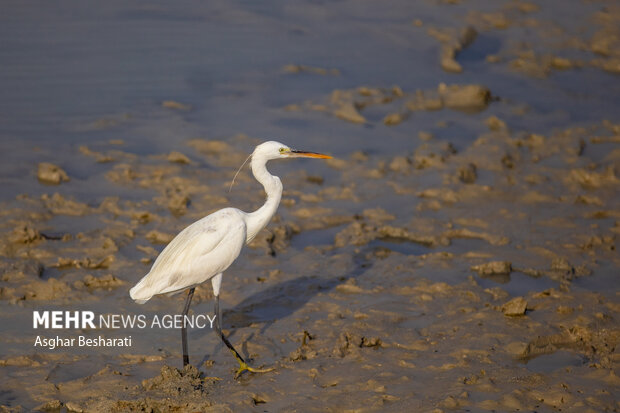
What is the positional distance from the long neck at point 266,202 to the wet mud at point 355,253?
2.41ft

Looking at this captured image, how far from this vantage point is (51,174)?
7.45m

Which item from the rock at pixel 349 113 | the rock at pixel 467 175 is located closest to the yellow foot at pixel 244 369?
the rock at pixel 467 175

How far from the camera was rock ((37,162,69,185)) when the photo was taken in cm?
743

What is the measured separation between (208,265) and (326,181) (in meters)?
2.92

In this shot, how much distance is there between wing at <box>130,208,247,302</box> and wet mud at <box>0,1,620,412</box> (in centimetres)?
49

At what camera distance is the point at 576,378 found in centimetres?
490

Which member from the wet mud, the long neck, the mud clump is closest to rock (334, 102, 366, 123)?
the wet mud

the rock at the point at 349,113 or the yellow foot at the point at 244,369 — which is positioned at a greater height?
the rock at the point at 349,113

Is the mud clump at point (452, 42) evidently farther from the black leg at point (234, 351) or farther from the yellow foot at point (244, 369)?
the yellow foot at point (244, 369)

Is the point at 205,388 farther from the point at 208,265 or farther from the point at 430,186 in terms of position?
the point at 430,186

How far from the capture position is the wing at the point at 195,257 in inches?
203

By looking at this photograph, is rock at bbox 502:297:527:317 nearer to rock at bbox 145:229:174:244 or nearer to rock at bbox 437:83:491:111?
rock at bbox 145:229:174:244

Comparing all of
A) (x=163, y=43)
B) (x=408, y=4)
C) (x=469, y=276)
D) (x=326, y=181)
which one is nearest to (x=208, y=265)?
(x=469, y=276)

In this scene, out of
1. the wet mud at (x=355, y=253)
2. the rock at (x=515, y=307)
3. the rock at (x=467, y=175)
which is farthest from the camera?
the rock at (x=467, y=175)
